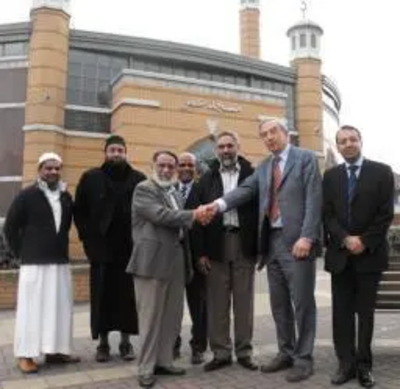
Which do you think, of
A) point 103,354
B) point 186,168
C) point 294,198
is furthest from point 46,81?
point 294,198

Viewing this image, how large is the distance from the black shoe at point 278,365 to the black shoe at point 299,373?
6.1 inches

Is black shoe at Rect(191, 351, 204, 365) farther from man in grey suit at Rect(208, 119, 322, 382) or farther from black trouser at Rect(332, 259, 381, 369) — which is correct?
black trouser at Rect(332, 259, 381, 369)

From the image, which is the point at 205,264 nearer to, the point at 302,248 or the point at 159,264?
the point at 159,264

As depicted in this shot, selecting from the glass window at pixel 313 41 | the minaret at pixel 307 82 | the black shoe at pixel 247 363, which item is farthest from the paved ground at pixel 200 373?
the glass window at pixel 313 41

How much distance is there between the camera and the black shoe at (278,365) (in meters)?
4.60

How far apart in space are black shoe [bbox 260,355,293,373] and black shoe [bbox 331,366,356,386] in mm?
482

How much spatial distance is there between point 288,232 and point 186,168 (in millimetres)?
1461

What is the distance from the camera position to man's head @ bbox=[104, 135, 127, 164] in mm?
5484

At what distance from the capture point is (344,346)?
4430mm

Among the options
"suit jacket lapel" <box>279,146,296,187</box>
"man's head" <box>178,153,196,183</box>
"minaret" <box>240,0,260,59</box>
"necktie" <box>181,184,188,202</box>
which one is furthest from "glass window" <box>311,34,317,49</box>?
"suit jacket lapel" <box>279,146,296,187</box>

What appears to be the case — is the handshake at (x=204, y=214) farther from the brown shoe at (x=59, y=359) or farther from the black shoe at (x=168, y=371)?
the brown shoe at (x=59, y=359)

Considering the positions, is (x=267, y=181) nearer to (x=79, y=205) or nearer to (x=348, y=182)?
(x=348, y=182)

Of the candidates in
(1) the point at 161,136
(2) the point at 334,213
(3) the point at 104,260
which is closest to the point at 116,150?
(3) the point at 104,260

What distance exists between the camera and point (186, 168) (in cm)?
562
